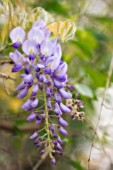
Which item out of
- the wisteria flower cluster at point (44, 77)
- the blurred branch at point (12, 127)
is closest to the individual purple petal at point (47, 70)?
the wisteria flower cluster at point (44, 77)

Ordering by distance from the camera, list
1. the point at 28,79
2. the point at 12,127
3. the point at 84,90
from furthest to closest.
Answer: the point at 12,127, the point at 84,90, the point at 28,79

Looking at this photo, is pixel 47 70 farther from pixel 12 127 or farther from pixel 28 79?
pixel 12 127

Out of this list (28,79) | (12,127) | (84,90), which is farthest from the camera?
(12,127)

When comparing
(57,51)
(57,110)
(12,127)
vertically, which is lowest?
(12,127)

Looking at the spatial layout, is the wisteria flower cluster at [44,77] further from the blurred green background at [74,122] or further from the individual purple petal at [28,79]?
the blurred green background at [74,122]

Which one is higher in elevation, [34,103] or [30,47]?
[30,47]

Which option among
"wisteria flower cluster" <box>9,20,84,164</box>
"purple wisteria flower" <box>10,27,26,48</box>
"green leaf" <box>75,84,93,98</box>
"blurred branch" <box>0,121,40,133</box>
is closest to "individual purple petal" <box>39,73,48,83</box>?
"wisteria flower cluster" <box>9,20,84,164</box>

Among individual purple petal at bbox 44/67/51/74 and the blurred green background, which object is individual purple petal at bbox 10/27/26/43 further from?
the blurred green background

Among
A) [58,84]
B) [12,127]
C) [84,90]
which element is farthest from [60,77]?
[12,127]
